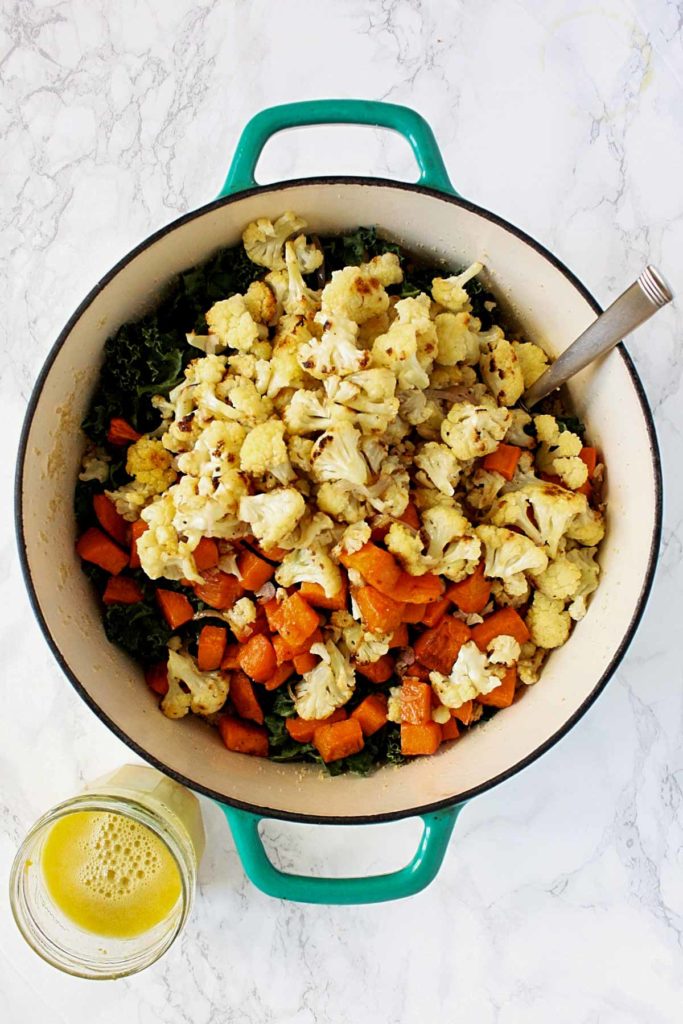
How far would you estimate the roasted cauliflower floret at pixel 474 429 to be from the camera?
194cm

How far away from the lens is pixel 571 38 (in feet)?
8.23

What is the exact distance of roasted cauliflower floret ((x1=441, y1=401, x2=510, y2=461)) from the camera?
1.94m

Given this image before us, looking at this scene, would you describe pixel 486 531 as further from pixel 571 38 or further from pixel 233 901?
pixel 571 38

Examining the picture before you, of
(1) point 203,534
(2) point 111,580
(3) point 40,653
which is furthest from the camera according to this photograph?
(3) point 40,653

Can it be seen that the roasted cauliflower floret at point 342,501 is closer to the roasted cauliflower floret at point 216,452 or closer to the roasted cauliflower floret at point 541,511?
Result: the roasted cauliflower floret at point 216,452

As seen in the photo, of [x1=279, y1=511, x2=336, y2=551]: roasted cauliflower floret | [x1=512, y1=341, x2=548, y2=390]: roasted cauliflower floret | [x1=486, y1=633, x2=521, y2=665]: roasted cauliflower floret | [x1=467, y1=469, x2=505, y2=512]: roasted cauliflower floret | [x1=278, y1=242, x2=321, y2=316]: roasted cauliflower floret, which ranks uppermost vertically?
[x1=278, y1=242, x2=321, y2=316]: roasted cauliflower floret

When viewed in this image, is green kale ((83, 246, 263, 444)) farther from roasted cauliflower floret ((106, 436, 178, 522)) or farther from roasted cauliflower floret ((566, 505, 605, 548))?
roasted cauliflower floret ((566, 505, 605, 548))

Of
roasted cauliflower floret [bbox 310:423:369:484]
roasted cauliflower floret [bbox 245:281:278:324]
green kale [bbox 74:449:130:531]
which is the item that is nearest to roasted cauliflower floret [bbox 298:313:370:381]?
roasted cauliflower floret [bbox 310:423:369:484]

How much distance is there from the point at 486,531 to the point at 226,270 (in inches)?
33.9

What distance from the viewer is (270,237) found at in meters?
2.11

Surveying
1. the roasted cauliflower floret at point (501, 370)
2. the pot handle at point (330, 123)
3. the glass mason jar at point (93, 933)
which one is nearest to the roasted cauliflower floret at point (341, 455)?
the roasted cauliflower floret at point (501, 370)

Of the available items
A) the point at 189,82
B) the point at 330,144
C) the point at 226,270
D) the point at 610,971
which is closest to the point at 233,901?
the point at 610,971

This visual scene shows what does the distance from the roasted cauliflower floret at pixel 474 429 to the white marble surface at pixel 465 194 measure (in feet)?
2.39

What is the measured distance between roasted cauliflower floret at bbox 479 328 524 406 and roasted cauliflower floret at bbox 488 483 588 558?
0.71 feet
